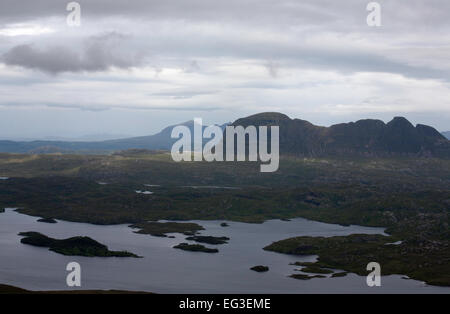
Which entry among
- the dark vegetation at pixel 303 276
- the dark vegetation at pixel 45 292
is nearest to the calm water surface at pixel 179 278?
the dark vegetation at pixel 303 276

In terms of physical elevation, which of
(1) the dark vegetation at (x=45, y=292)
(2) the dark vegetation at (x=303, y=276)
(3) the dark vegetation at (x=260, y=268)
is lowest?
(2) the dark vegetation at (x=303, y=276)

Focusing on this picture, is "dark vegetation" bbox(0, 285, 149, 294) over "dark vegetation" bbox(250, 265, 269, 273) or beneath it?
over

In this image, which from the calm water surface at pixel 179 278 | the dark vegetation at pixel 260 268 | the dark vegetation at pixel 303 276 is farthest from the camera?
the dark vegetation at pixel 260 268

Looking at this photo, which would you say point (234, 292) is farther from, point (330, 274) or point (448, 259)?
point (448, 259)

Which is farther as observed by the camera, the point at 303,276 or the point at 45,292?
the point at 303,276

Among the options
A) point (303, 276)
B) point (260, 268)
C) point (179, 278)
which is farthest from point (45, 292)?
point (303, 276)

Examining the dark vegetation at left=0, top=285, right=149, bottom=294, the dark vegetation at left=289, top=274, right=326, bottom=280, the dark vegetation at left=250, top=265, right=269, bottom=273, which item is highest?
the dark vegetation at left=0, top=285, right=149, bottom=294

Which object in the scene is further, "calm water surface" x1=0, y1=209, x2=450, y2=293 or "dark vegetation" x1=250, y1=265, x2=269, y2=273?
"dark vegetation" x1=250, y1=265, x2=269, y2=273

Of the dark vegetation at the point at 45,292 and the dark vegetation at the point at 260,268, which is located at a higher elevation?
the dark vegetation at the point at 45,292

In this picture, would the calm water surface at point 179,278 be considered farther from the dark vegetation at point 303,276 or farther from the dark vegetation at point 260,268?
the dark vegetation at point 303,276

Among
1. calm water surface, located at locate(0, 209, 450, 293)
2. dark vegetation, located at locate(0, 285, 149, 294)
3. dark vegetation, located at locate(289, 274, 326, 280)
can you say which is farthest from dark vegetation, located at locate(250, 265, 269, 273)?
dark vegetation, located at locate(0, 285, 149, 294)

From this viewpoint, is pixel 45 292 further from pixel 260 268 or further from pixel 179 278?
pixel 260 268

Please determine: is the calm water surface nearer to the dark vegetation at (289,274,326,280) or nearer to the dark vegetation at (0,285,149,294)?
the dark vegetation at (289,274,326,280)
